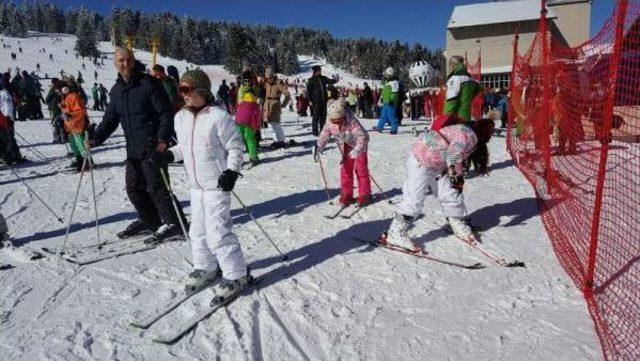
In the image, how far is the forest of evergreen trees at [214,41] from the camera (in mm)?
80062

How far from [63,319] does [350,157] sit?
3437 mm

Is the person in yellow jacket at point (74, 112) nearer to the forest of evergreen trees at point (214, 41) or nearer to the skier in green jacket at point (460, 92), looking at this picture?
the skier in green jacket at point (460, 92)

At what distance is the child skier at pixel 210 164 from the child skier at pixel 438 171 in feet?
5.28

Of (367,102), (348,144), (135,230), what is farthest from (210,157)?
(367,102)

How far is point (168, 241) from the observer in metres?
4.69

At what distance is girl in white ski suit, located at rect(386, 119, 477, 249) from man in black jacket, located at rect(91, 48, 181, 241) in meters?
2.23

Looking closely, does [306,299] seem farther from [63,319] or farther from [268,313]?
[63,319]

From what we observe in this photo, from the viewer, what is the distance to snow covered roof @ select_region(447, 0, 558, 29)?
98.4 ft

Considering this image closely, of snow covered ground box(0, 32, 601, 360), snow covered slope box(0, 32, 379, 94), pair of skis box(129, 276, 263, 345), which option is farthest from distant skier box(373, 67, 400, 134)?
snow covered slope box(0, 32, 379, 94)

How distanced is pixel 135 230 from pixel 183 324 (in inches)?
83.2

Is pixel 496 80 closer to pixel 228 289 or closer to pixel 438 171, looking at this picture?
pixel 438 171

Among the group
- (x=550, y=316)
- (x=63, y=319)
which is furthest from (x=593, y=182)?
(x=63, y=319)

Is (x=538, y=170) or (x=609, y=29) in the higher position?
(x=609, y=29)

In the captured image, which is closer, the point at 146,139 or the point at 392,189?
the point at 146,139
